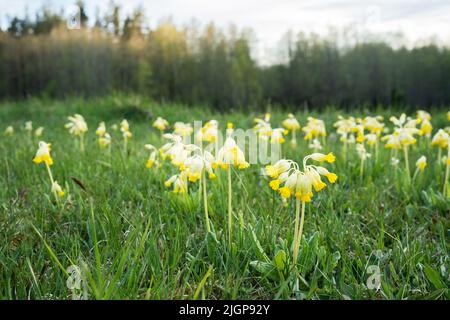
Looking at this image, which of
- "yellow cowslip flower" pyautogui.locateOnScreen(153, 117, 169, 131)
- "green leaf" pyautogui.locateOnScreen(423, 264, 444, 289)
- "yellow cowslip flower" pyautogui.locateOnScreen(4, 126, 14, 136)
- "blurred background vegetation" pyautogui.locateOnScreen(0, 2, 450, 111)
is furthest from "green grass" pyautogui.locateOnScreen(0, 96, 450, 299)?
"blurred background vegetation" pyautogui.locateOnScreen(0, 2, 450, 111)

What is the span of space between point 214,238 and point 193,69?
7.83 metres

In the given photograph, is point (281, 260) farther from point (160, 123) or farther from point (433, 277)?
point (160, 123)

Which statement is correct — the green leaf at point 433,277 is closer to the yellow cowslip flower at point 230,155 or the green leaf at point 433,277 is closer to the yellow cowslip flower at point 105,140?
the yellow cowslip flower at point 230,155

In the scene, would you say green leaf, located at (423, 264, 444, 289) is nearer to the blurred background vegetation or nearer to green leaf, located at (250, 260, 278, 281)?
green leaf, located at (250, 260, 278, 281)

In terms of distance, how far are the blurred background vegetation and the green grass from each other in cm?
507

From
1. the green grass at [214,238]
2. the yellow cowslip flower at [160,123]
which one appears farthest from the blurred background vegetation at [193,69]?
the green grass at [214,238]

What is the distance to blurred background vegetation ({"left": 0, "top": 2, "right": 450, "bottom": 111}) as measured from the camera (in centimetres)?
848

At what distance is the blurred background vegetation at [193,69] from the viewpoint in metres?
8.48

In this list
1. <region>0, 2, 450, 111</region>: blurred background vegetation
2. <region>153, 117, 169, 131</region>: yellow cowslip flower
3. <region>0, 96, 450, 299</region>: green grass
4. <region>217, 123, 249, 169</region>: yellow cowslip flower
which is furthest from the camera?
<region>0, 2, 450, 111</region>: blurred background vegetation

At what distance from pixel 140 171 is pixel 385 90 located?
645 cm

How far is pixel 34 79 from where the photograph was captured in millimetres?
9344

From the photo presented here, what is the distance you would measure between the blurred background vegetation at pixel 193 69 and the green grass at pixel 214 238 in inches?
200
